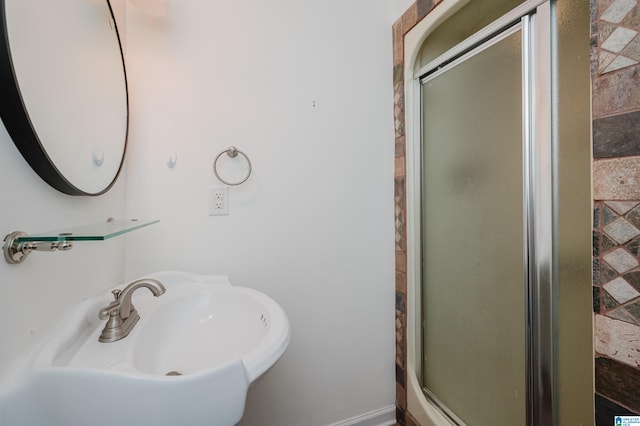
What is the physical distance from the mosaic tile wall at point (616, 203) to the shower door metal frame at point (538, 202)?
119 mm

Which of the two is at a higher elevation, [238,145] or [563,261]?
[238,145]

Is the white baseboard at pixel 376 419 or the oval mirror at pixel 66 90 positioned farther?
the white baseboard at pixel 376 419

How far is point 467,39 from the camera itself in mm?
1034

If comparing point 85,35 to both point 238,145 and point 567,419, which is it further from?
point 567,419

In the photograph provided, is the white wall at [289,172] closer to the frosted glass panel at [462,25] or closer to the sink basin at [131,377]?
the frosted glass panel at [462,25]

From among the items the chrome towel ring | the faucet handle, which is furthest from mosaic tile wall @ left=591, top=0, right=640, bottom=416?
the faucet handle

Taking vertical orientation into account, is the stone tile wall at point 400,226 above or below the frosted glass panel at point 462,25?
below

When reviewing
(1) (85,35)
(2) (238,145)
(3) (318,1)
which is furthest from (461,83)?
(1) (85,35)

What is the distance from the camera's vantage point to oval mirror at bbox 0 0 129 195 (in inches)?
19.7

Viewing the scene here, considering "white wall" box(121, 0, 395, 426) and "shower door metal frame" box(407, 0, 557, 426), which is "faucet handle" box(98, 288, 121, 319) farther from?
"shower door metal frame" box(407, 0, 557, 426)

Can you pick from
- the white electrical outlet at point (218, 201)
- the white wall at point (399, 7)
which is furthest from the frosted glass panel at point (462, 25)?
the white electrical outlet at point (218, 201)

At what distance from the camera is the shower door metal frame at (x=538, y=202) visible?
0.80m

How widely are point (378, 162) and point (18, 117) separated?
4.04 feet

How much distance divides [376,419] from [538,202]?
4.18 feet
